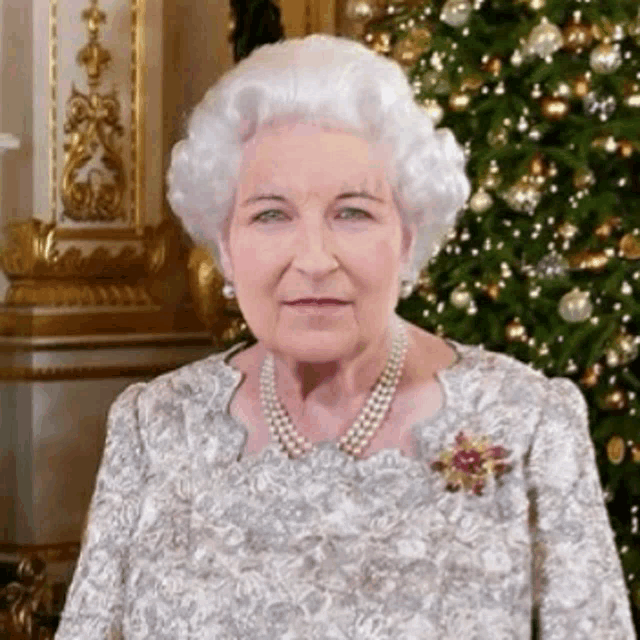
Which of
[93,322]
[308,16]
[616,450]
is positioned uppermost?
[308,16]

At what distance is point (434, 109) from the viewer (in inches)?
152

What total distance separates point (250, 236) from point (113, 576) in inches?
16.6

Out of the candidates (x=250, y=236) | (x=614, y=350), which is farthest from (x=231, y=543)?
(x=614, y=350)

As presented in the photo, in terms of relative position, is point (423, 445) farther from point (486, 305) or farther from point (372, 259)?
point (486, 305)

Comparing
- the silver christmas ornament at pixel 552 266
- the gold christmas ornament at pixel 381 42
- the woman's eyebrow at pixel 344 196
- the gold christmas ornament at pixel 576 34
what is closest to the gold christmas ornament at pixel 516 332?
the silver christmas ornament at pixel 552 266

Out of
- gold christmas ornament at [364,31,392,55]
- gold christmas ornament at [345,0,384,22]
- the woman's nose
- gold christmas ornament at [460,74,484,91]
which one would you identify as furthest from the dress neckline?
gold christmas ornament at [345,0,384,22]

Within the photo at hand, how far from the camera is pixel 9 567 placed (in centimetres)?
516

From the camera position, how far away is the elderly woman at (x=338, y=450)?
1.96 m

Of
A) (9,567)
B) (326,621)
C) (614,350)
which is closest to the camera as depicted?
(326,621)

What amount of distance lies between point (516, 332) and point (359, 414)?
184 centimetres

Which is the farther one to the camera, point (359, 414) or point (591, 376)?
point (591, 376)

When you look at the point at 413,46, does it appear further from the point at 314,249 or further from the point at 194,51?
the point at 314,249

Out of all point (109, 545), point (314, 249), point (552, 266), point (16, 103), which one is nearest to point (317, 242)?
point (314, 249)

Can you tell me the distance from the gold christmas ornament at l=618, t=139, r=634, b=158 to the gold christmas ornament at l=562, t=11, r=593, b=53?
8.9 inches
